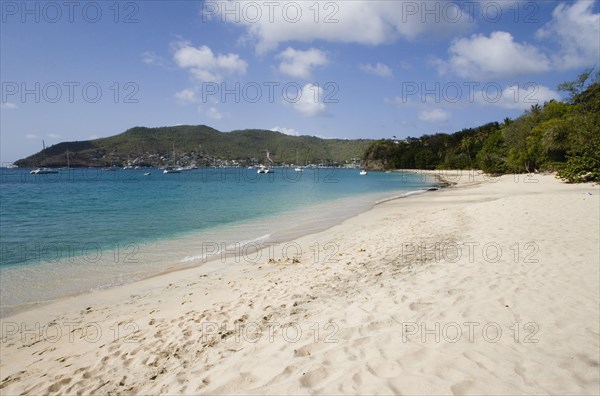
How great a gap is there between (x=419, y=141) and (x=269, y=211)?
139 metres

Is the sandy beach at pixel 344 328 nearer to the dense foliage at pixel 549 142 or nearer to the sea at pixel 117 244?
the sea at pixel 117 244

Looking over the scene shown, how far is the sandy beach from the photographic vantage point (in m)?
3.48

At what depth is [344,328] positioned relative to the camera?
4.61 m

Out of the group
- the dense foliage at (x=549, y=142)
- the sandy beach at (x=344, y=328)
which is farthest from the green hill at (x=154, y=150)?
the sandy beach at (x=344, y=328)

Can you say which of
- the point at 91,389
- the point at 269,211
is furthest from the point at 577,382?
the point at 269,211

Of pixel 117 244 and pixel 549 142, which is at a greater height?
pixel 549 142

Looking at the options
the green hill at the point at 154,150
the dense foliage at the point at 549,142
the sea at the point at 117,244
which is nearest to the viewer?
the sea at the point at 117,244

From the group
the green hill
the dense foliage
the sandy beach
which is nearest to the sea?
the sandy beach

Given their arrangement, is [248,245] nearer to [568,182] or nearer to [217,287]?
[217,287]

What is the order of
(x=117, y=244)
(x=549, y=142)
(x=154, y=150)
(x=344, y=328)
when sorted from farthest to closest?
1. (x=154, y=150)
2. (x=549, y=142)
3. (x=117, y=244)
4. (x=344, y=328)

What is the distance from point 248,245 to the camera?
1354 centimetres

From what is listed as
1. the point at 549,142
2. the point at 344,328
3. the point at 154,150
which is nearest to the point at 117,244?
the point at 344,328

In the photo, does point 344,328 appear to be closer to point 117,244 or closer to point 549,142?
point 117,244

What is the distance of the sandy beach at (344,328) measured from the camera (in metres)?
3.48
